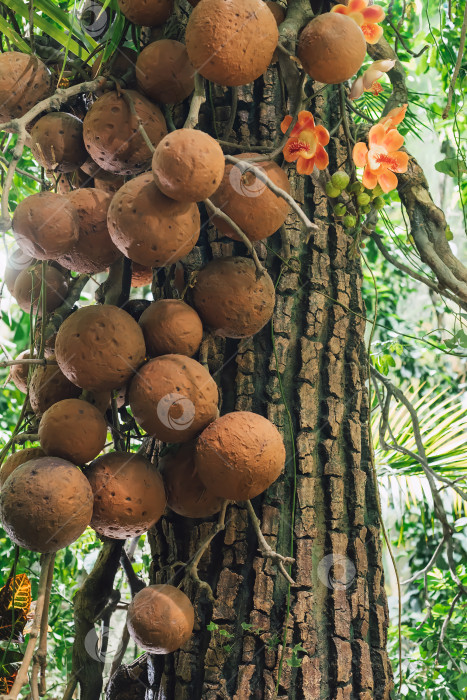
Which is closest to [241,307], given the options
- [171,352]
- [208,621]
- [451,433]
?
[171,352]

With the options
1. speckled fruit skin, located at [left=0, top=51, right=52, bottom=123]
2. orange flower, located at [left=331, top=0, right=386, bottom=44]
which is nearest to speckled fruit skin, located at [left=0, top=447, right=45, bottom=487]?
speckled fruit skin, located at [left=0, top=51, right=52, bottom=123]

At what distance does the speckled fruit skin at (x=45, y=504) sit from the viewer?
60 centimetres

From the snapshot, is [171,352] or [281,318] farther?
[281,318]

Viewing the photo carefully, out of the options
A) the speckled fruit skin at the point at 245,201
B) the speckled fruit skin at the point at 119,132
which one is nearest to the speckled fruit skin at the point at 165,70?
the speckled fruit skin at the point at 119,132

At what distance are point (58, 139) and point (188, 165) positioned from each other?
232mm

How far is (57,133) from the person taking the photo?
73cm

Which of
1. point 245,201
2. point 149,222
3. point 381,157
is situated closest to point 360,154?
point 381,157

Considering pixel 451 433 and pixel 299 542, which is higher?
pixel 451 433

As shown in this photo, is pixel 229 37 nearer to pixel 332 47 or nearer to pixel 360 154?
pixel 332 47

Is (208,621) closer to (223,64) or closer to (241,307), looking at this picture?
→ (241,307)

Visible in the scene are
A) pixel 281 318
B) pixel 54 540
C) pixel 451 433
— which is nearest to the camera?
pixel 54 540

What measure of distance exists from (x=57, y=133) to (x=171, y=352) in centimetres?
29

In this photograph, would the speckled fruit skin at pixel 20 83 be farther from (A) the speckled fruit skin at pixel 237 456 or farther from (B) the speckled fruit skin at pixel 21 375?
(A) the speckled fruit skin at pixel 237 456

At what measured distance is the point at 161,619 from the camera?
652 mm
